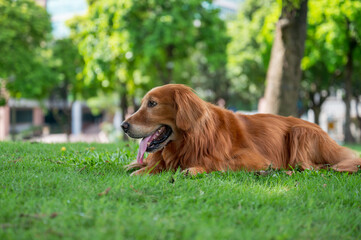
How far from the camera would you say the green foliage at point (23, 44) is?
19.9 meters

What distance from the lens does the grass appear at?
91.7 inches

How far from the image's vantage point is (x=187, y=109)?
13.9 ft

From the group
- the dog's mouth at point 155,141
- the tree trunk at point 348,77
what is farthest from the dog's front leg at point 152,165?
the tree trunk at point 348,77

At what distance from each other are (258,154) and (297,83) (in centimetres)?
433

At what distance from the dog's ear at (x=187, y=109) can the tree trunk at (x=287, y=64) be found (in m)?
4.46

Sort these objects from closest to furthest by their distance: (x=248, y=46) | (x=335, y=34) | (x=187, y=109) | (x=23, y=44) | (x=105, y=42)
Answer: (x=187, y=109) → (x=335, y=34) → (x=105, y=42) → (x=23, y=44) → (x=248, y=46)

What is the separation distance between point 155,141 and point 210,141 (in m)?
0.69

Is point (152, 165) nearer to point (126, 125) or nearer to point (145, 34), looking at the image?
point (126, 125)

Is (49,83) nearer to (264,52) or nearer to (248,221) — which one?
(264,52)

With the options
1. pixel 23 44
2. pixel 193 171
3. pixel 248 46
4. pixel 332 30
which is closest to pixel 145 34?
Answer: pixel 23 44

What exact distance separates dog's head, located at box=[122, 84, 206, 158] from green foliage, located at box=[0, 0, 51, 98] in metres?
17.9

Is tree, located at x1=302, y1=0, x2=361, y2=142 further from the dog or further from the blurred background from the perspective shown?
the dog

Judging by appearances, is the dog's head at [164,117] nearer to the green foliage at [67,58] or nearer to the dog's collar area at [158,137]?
the dog's collar area at [158,137]

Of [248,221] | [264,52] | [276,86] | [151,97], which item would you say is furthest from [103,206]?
[264,52]
